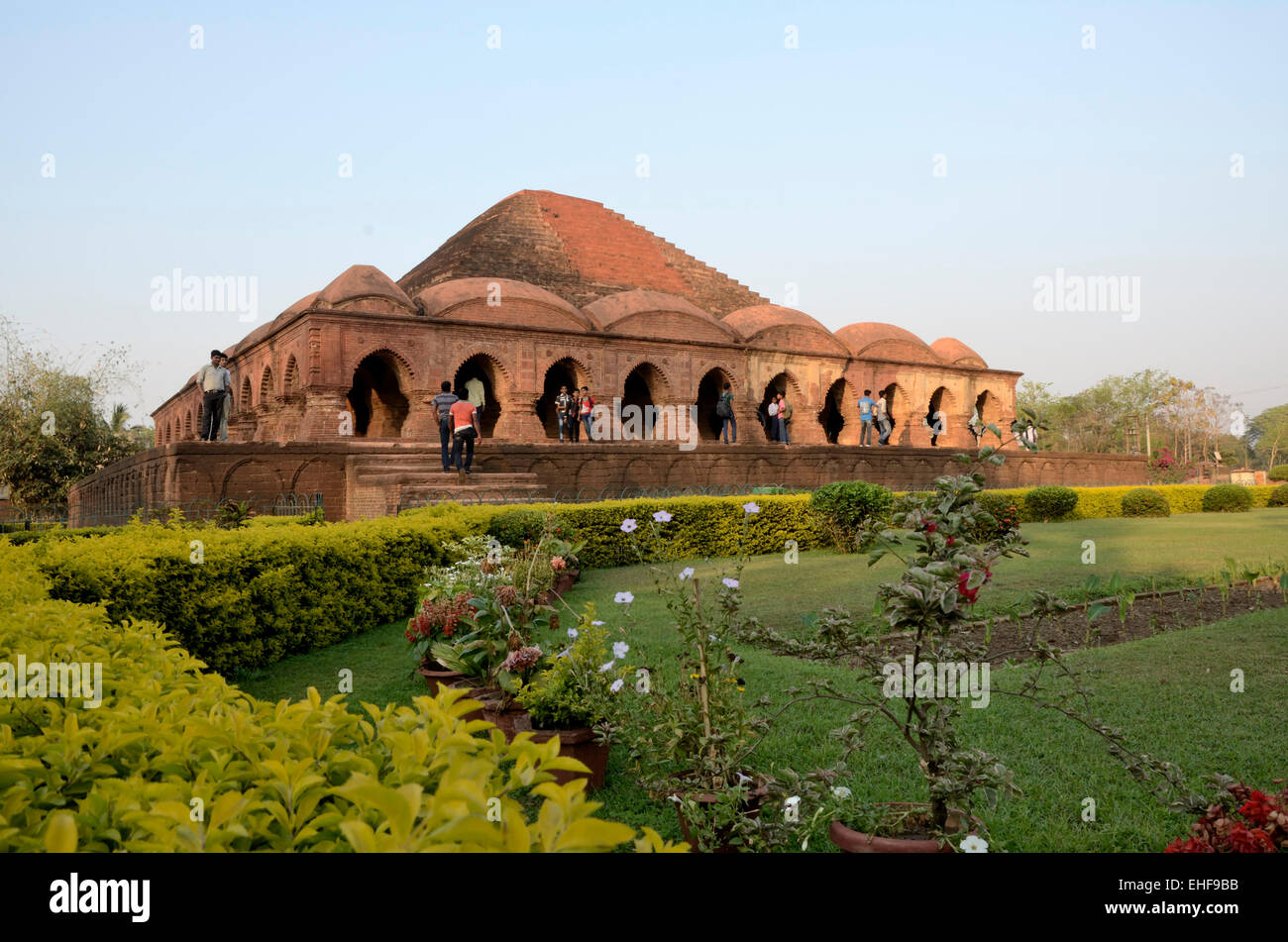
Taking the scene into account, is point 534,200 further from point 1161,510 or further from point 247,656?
point 247,656

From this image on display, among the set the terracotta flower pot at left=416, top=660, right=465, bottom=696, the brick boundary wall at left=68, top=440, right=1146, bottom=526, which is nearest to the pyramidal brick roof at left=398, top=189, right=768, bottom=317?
the brick boundary wall at left=68, top=440, right=1146, bottom=526

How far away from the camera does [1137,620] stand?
7.45 meters

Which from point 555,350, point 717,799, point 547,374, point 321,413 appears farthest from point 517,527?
point 547,374

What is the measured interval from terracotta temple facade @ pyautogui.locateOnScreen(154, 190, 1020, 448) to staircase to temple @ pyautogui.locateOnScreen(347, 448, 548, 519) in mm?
2963

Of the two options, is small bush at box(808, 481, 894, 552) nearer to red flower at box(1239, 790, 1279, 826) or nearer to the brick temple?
the brick temple

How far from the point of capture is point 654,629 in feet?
22.6

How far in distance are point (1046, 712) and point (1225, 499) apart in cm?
2208

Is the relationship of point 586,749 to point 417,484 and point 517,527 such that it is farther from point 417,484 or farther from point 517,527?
point 417,484

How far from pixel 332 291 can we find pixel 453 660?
15566 millimetres

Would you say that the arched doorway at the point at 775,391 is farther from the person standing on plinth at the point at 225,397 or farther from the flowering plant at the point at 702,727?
the flowering plant at the point at 702,727

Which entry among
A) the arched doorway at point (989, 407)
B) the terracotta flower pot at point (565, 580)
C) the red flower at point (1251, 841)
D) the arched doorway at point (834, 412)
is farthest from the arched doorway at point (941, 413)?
the red flower at point (1251, 841)

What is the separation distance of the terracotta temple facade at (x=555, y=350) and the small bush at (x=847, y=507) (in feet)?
29.3

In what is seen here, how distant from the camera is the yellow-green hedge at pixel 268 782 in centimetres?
99
